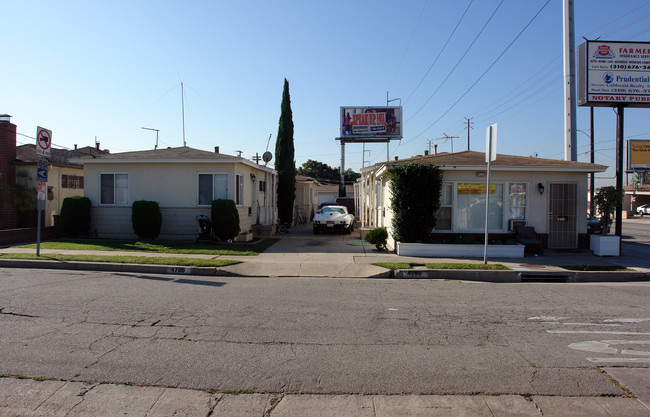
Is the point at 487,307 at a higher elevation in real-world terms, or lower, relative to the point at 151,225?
lower

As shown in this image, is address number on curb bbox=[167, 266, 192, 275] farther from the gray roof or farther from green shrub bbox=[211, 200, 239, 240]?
the gray roof

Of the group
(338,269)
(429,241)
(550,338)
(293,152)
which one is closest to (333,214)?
(293,152)

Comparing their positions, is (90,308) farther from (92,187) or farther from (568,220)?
(568,220)

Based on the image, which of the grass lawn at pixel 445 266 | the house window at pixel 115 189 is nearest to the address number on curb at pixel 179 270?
the grass lawn at pixel 445 266

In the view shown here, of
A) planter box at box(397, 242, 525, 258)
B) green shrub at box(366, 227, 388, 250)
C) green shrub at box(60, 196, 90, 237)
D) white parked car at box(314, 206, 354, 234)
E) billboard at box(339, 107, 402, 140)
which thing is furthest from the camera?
billboard at box(339, 107, 402, 140)

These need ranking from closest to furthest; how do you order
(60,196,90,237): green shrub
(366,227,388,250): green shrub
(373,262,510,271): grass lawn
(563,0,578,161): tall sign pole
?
1. (373,262,510,271): grass lawn
2. (366,227,388,250): green shrub
3. (60,196,90,237): green shrub
4. (563,0,578,161): tall sign pole

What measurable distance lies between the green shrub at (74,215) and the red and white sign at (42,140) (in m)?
4.54

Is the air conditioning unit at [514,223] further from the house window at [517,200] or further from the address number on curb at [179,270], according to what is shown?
the address number on curb at [179,270]

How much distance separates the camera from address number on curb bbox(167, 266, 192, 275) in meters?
10.5

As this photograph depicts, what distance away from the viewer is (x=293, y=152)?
25.5m

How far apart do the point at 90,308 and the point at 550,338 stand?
6787 millimetres

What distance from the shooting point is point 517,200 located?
14367 millimetres

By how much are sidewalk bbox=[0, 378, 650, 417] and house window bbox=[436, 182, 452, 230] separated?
10659mm

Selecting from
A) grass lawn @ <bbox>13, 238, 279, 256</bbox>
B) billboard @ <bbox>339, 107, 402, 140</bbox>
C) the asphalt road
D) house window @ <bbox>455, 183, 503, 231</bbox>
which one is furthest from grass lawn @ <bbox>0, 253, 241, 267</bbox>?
billboard @ <bbox>339, 107, 402, 140</bbox>
